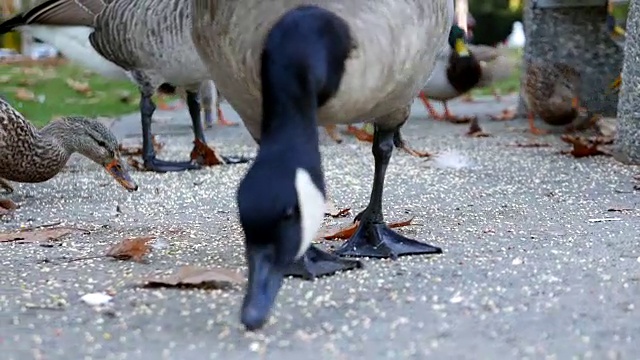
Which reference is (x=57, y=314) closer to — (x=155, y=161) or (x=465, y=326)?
(x=465, y=326)

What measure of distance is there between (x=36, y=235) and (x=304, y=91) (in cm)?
208

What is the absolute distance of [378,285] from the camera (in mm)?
3299

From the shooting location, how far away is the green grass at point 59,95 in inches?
419

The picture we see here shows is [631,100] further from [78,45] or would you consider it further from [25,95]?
[25,95]

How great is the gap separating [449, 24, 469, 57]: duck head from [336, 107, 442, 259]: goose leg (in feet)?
19.3

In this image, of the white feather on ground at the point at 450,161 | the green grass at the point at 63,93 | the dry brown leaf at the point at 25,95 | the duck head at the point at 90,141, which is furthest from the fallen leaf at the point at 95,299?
the dry brown leaf at the point at 25,95

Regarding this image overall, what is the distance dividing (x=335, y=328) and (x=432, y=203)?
2.51m

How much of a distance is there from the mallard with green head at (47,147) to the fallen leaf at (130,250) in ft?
5.71

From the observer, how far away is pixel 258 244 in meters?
2.57

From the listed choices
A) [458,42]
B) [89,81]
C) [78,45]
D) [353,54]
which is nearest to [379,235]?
[353,54]

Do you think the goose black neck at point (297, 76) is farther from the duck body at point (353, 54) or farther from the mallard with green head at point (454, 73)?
the mallard with green head at point (454, 73)

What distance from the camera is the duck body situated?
10.4 feet

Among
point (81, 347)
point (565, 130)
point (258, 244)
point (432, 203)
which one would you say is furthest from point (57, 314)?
point (565, 130)

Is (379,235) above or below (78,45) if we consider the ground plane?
above
